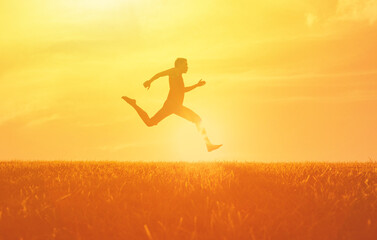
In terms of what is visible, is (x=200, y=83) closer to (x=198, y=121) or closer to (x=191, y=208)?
(x=198, y=121)

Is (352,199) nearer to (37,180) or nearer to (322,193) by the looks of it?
(322,193)

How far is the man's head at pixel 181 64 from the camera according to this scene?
10.3 meters

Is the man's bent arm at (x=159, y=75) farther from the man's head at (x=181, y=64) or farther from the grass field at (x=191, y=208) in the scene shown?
the grass field at (x=191, y=208)

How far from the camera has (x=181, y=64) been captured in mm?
10312

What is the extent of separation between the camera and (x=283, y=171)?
8.89 m

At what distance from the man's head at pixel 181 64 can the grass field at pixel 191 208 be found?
2.94 metres

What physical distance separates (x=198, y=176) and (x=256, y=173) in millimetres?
1223

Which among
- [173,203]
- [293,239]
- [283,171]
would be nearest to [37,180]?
[173,203]

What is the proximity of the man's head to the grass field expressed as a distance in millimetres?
2937

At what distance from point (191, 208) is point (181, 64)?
207 inches

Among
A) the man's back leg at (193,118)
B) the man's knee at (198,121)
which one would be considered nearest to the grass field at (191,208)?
the man's back leg at (193,118)

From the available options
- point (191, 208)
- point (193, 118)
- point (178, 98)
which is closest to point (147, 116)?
point (178, 98)

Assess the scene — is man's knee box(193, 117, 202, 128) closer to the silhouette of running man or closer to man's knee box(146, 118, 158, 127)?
the silhouette of running man

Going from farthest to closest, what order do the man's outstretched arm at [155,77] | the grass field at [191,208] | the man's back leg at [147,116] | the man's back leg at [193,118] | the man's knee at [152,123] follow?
the man's knee at [152,123] < the man's back leg at [147,116] < the man's back leg at [193,118] < the man's outstretched arm at [155,77] < the grass field at [191,208]
